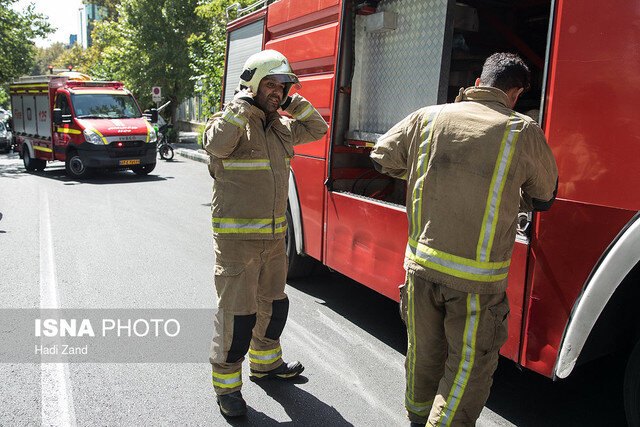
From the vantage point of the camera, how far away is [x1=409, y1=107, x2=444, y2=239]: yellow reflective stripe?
2428 mm

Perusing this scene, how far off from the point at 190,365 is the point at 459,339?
2088 mm

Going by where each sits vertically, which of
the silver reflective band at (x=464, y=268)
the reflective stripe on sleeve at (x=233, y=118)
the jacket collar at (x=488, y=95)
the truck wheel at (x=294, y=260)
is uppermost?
the jacket collar at (x=488, y=95)

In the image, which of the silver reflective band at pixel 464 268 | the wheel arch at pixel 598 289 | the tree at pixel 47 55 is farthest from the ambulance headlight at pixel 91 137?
the tree at pixel 47 55

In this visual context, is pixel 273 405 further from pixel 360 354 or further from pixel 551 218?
pixel 551 218

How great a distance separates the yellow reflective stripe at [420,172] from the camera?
243 cm

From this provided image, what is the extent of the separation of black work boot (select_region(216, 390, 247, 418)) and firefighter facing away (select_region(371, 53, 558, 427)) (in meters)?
1.15

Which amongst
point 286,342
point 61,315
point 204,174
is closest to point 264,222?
point 286,342

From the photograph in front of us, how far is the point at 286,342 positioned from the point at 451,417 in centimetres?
200

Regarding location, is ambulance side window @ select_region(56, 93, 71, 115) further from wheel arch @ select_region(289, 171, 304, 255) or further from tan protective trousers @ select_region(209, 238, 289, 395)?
tan protective trousers @ select_region(209, 238, 289, 395)

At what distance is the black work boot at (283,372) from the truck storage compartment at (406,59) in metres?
1.55

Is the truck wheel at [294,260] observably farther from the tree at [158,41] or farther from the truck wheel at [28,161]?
the tree at [158,41]

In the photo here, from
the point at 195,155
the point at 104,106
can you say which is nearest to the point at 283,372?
the point at 104,106

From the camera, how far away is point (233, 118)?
2.93 metres

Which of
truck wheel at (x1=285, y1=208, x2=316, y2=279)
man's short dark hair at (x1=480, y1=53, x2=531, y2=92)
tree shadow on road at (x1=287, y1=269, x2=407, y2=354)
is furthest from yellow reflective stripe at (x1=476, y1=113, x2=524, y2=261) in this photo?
truck wheel at (x1=285, y1=208, x2=316, y2=279)
